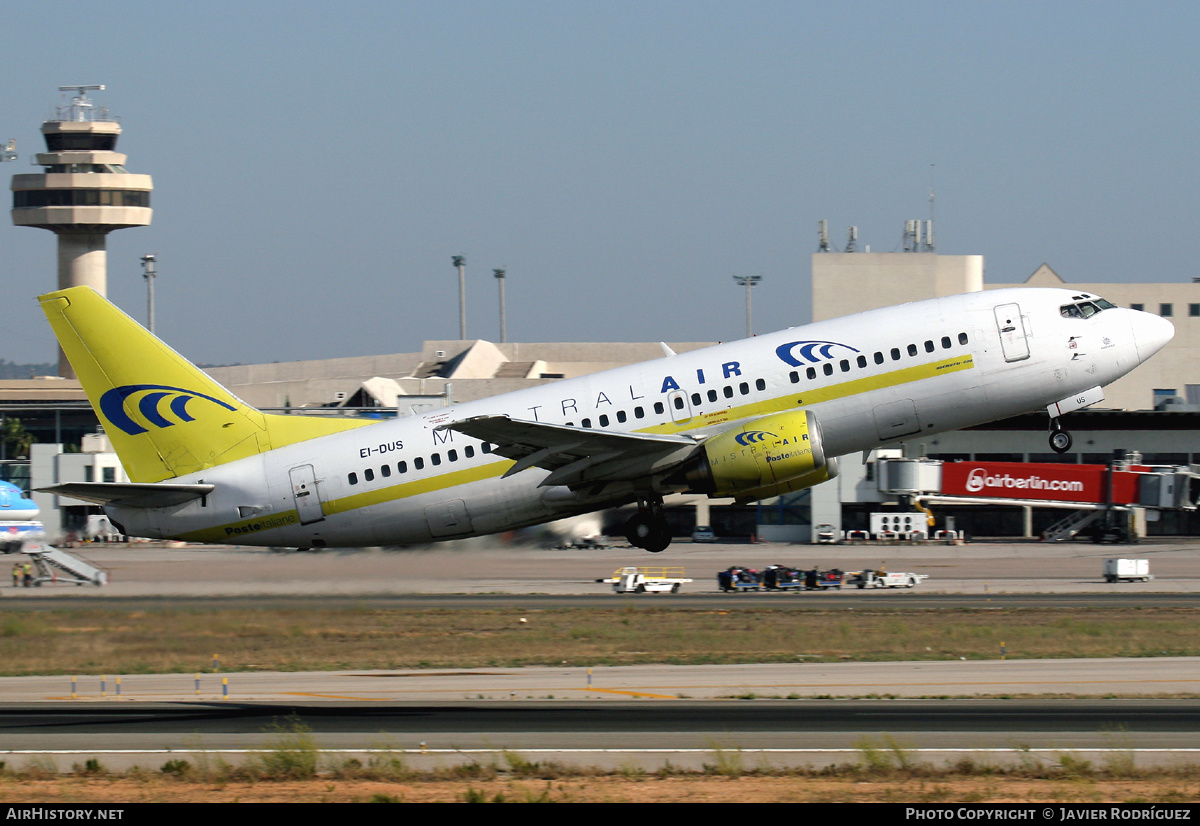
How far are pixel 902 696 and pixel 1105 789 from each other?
12830 millimetres

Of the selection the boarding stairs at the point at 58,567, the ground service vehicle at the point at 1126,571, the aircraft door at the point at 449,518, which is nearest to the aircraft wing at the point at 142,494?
the aircraft door at the point at 449,518

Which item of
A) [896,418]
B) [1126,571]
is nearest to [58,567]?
[896,418]

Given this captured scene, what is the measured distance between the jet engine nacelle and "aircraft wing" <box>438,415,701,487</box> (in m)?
0.82

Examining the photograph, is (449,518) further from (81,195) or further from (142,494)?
(81,195)

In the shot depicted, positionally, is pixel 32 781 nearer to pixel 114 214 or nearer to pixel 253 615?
pixel 253 615

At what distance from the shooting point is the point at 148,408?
120ft

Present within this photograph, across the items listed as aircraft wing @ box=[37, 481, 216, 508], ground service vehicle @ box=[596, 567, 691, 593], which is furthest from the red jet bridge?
aircraft wing @ box=[37, 481, 216, 508]

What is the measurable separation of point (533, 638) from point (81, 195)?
142m

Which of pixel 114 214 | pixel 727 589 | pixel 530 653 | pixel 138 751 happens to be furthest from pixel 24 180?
pixel 138 751

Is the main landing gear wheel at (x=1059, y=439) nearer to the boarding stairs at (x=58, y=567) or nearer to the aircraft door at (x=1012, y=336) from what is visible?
the aircraft door at (x=1012, y=336)

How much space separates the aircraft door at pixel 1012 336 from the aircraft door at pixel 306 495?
59.7ft

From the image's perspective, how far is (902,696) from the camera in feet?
116

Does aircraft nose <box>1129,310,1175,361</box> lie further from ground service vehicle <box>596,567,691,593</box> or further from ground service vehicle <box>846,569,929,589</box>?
ground service vehicle <box>596,567,691,593</box>

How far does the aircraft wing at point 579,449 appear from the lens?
31.1 meters
